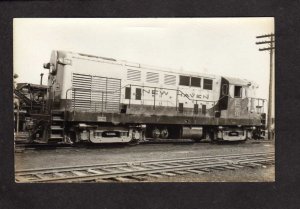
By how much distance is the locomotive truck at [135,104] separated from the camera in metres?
5.98

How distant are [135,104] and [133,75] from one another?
0.53 m

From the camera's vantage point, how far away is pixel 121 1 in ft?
16.1

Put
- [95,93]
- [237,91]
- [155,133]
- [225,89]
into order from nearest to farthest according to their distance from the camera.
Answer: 1. [95,93]
2. [155,133]
3. [225,89]
4. [237,91]

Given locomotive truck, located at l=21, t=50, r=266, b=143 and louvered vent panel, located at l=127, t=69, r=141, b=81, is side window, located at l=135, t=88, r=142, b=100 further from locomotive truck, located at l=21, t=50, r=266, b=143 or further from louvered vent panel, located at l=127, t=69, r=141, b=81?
louvered vent panel, located at l=127, t=69, r=141, b=81

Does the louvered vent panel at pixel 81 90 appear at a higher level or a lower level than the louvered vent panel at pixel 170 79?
lower

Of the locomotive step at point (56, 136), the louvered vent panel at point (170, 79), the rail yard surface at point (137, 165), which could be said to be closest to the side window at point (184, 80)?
the louvered vent panel at point (170, 79)

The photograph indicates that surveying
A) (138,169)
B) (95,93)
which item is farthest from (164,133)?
(138,169)

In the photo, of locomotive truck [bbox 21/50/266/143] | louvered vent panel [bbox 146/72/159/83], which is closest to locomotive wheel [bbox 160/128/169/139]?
locomotive truck [bbox 21/50/266/143]

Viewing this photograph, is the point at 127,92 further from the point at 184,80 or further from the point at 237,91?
the point at 237,91

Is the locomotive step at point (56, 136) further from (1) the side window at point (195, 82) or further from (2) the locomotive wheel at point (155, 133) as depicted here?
(1) the side window at point (195, 82)

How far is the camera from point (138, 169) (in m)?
5.19

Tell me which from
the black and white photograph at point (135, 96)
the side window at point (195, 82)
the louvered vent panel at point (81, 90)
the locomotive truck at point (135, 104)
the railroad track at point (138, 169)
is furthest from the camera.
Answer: the side window at point (195, 82)

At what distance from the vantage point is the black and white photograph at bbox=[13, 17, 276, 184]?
501 centimetres
